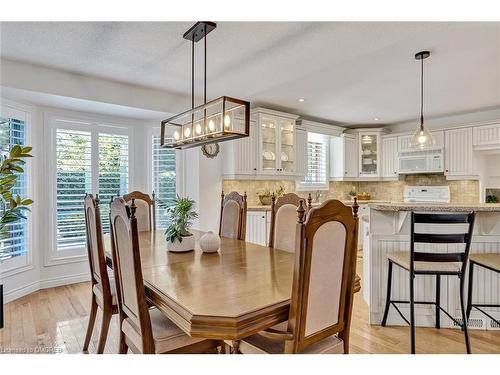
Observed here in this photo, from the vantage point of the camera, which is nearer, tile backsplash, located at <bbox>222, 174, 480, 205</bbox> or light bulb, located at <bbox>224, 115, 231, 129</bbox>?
light bulb, located at <bbox>224, 115, 231, 129</bbox>

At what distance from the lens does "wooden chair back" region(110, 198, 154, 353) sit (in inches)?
61.9

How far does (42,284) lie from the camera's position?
3.86 metres

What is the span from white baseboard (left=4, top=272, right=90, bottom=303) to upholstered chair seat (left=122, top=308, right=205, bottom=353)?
96.7 inches

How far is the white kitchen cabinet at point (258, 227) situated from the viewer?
4504 mm

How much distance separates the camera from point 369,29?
96.2 inches

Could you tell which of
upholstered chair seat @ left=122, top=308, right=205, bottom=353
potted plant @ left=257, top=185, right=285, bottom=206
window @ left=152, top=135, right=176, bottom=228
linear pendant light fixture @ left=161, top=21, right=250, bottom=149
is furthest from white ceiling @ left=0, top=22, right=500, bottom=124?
upholstered chair seat @ left=122, top=308, right=205, bottom=353

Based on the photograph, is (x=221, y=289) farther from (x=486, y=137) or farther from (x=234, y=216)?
(x=486, y=137)

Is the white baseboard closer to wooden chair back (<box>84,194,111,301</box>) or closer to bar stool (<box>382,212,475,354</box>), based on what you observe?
wooden chair back (<box>84,194,111,301</box>)

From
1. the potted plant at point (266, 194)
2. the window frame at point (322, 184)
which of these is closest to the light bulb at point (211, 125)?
the potted plant at point (266, 194)

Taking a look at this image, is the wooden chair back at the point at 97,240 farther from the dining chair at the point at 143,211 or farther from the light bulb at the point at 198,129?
the dining chair at the point at 143,211

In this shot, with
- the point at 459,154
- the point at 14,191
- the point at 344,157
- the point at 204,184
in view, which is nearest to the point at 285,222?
the point at 204,184

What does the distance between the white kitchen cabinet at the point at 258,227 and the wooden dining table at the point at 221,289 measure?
202 cm

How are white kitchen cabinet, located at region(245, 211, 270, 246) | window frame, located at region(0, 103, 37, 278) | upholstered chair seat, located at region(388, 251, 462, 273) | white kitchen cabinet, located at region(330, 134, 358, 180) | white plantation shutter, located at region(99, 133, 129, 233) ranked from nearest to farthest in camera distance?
upholstered chair seat, located at region(388, 251, 462, 273), window frame, located at region(0, 103, 37, 278), white plantation shutter, located at region(99, 133, 129, 233), white kitchen cabinet, located at region(245, 211, 270, 246), white kitchen cabinet, located at region(330, 134, 358, 180)
